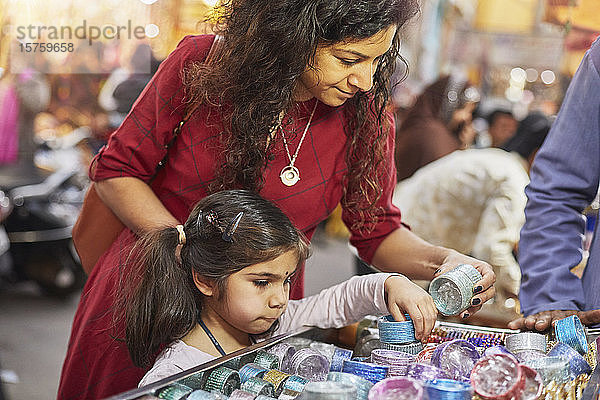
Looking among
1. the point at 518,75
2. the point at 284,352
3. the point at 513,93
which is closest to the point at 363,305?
the point at 284,352

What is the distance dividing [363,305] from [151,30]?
2048mm

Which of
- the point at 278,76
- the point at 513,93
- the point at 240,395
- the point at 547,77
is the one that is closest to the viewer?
the point at 240,395

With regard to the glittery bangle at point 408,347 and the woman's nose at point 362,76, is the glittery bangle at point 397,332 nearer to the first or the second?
the glittery bangle at point 408,347

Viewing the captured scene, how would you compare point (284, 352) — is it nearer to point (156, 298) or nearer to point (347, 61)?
point (156, 298)

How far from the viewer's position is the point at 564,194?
170 cm

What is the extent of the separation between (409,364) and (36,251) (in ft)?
13.1

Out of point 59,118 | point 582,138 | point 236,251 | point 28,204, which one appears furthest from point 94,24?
point 59,118

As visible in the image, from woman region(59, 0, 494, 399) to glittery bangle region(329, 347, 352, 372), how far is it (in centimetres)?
14

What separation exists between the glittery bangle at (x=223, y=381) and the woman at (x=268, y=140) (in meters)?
0.39

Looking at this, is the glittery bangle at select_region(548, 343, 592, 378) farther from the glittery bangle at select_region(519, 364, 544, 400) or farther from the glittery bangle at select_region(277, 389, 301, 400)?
the glittery bangle at select_region(277, 389, 301, 400)

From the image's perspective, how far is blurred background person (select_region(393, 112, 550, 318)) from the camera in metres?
2.97

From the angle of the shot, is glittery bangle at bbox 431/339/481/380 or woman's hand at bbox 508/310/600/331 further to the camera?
woman's hand at bbox 508/310/600/331

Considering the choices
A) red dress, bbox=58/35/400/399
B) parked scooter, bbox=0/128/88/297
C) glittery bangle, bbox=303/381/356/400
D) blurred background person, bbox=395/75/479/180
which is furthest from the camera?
parked scooter, bbox=0/128/88/297

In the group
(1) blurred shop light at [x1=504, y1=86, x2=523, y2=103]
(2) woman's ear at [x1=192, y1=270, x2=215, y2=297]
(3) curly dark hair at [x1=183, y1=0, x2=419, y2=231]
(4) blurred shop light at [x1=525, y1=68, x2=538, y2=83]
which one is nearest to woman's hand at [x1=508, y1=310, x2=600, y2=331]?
(3) curly dark hair at [x1=183, y1=0, x2=419, y2=231]
